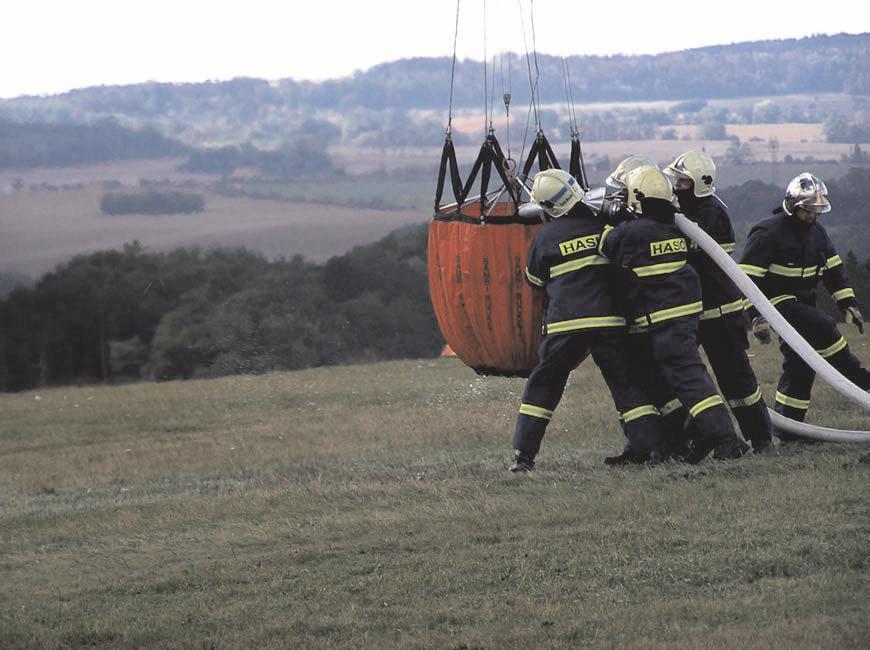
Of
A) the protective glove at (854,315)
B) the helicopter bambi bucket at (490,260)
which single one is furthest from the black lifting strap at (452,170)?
the protective glove at (854,315)

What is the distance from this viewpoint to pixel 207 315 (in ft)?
151

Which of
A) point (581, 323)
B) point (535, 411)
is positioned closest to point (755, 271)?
point (581, 323)

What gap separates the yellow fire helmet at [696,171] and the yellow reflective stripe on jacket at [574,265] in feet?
3.41

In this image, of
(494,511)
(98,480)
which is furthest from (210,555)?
(98,480)

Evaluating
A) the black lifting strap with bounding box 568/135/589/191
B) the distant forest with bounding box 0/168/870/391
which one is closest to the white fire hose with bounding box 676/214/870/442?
the black lifting strap with bounding box 568/135/589/191

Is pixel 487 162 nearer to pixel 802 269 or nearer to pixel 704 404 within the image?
pixel 704 404

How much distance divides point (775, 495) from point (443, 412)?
34.0 feet

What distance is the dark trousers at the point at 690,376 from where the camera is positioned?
30.8ft

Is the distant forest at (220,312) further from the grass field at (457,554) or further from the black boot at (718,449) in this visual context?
the black boot at (718,449)

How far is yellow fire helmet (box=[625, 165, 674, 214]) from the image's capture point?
9.41m

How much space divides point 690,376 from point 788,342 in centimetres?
98

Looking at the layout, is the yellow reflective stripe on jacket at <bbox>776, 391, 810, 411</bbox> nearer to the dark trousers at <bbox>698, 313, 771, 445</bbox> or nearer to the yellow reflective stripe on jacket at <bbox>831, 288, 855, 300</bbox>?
the dark trousers at <bbox>698, 313, 771, 445</bbox>

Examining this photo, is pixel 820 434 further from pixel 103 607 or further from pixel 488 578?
pixel 103 607

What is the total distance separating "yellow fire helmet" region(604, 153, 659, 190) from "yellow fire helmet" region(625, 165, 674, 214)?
0.27 m
